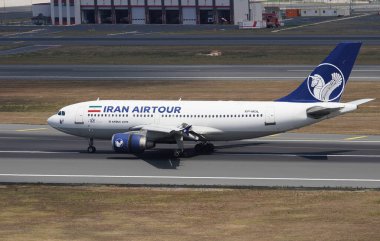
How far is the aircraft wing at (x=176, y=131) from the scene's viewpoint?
6306cm

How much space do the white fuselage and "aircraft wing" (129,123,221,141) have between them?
0.10 meters

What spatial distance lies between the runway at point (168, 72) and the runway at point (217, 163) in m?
45.4

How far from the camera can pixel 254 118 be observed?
2516 inches

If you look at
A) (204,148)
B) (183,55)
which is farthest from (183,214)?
(183,55)

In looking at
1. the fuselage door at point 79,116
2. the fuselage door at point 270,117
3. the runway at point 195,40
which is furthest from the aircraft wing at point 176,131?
the runway at point 195,40

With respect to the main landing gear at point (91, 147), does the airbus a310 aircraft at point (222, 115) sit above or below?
above

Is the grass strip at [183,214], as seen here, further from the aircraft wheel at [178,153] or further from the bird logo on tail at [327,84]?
the bird logo on tail at [327,84]

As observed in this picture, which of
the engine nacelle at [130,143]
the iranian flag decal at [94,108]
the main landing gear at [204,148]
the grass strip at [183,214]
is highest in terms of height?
the iranian flag decal at [94,108]

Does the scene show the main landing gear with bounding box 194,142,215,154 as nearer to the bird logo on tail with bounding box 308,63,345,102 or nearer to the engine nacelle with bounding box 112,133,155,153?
the engine nacelle with bounding box 112,133,155,153

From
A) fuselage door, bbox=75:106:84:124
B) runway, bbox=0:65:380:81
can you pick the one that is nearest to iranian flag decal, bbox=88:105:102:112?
fuselage door, bbox=75:106:84:124

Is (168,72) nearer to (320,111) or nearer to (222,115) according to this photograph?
(222,115)

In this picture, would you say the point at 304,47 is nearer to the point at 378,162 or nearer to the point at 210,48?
the point at 210,48

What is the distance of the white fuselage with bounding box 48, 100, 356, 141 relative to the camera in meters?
63.8

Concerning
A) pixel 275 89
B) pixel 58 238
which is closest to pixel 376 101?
pixel 275 89
